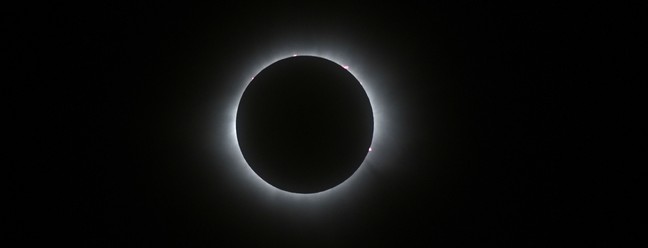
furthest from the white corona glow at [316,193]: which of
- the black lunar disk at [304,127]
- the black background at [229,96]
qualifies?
the black lunar disk at [304,127]

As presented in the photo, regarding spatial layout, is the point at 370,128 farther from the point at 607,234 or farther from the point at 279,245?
the point at 607,234

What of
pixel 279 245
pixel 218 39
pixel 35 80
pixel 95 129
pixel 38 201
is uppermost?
pixel 218 39

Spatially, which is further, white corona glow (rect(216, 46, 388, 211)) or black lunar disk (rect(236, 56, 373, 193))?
white corona glow (rect(216, 46, 388, 211))

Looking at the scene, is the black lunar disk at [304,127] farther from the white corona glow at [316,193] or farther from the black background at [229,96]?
the black background at [229,96]

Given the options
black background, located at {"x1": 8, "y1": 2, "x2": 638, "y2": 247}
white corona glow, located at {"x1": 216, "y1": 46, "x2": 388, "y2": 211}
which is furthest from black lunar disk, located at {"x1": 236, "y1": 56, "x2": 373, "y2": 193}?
black background, located at {"x1": 8, "y1": 2, "x2": 638, "y2": 247}

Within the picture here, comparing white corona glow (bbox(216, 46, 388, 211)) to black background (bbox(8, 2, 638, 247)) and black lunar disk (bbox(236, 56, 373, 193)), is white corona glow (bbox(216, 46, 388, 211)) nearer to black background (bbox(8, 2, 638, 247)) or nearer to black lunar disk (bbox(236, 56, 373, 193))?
black background (bbox(8, 2, 638, 247))

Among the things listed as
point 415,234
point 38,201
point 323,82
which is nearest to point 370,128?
point 323,82
